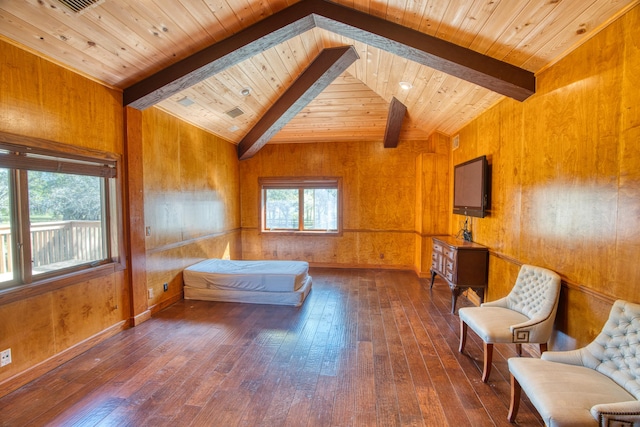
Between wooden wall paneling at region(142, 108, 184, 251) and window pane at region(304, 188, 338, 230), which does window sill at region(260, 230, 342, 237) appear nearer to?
window pane at region(304, 188, 338, 230)

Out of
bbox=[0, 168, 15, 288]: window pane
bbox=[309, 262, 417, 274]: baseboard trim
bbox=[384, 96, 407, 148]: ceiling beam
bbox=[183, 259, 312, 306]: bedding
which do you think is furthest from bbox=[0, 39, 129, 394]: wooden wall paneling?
bbox=[309, 262, 417, 274]: baseboard trim

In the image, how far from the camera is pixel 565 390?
4.92 ft

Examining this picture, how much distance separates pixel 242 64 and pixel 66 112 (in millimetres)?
1887

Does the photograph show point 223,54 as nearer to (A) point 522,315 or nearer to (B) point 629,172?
(B) point 629,172

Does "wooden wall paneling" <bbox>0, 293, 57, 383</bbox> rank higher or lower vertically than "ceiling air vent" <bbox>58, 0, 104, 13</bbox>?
lower

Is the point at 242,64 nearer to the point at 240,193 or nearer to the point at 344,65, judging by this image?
the point at 344,65

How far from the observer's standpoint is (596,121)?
78.3 inches

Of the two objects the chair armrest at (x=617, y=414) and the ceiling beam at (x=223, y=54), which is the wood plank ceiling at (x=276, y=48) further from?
the chair armrest at (x=617, y=414)

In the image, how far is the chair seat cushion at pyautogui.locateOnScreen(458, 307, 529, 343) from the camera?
2197mm

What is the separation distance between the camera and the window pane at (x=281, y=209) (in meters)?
6.49

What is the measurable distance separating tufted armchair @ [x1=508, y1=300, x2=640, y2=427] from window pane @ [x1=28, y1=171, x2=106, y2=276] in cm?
377

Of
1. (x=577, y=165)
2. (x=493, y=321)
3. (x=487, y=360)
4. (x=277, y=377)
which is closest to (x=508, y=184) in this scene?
(x=577, y=165)

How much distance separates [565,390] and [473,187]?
9.32ft

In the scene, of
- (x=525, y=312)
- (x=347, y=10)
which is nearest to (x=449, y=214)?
(x=525, y=312)
